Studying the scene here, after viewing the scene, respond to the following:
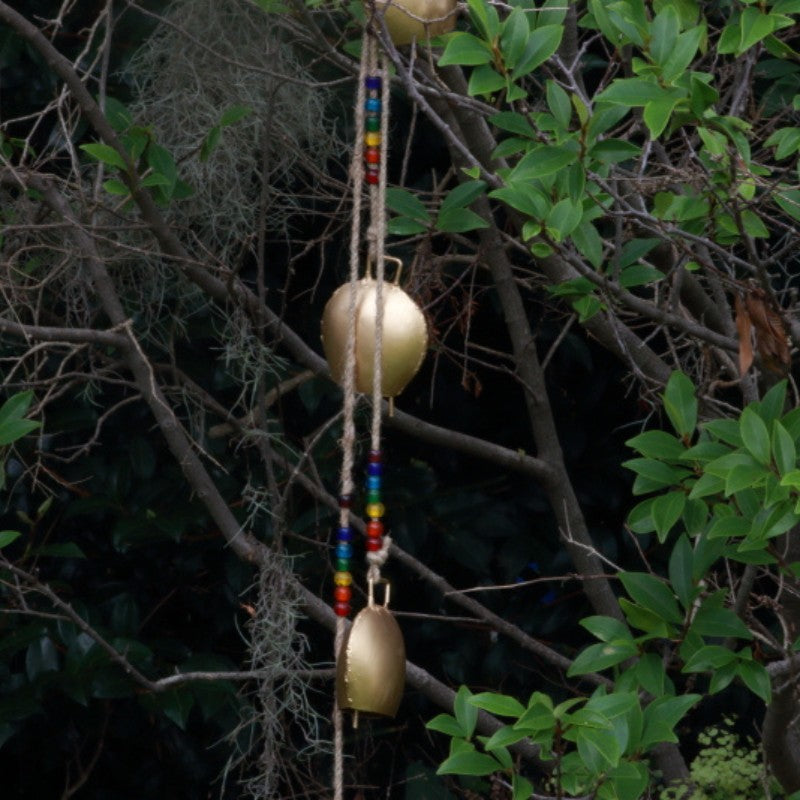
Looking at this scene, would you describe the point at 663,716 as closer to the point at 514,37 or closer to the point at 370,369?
the point at 370,369

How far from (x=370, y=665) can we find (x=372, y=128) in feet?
1.86

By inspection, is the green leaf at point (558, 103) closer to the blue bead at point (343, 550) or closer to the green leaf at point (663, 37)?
the green leaf at point (663, 37)

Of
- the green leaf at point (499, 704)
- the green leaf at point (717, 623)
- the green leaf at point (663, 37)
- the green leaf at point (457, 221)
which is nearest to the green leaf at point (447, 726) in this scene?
the green leaf at point (499, 704)

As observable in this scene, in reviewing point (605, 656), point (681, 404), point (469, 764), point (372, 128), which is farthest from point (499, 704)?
point (372, 128)

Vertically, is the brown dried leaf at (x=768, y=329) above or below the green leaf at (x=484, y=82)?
below

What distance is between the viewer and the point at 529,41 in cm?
177

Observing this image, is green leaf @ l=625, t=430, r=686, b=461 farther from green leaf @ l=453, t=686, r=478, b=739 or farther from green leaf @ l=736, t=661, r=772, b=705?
green leaf @ l=453, t=686, r=478, b=739

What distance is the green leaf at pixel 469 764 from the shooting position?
184 cm

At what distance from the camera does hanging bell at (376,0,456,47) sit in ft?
5.08

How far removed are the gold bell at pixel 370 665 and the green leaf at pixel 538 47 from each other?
0.72m

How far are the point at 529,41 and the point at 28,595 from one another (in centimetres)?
177

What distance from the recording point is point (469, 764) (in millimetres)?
1846

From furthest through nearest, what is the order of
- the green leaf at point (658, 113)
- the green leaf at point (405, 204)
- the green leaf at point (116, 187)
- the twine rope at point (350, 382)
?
1. the green leaf at point (116, 187)
2. the green leaf at point (405, 204)
3. the green leaf at point (658, 113)
4. the twine rope at point (350, 382)

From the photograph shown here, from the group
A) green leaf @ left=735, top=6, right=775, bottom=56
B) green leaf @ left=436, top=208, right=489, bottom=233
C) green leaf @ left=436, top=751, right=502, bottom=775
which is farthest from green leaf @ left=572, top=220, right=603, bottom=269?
green leaf @ left=436, top=751, right=502, bottom=775
